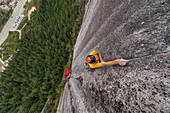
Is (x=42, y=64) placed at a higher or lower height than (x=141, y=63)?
higher

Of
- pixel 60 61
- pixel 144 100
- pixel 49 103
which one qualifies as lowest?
pixel 49 103

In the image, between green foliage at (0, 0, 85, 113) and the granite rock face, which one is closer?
the granite rock face

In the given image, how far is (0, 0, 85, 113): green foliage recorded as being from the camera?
16344 mm

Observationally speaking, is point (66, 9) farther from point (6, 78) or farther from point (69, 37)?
point (6, 78)

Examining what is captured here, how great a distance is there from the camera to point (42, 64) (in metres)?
18.4

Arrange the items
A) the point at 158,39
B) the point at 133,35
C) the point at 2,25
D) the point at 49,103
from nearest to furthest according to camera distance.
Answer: the point at 158,39, the point at 133,35, the point at 49,103, the point at 2,25

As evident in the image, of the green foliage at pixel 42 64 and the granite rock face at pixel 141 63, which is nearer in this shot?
the granite rock face at pixel 141 63

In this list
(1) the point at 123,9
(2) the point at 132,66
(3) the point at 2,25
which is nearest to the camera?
(2) the point at 132,66

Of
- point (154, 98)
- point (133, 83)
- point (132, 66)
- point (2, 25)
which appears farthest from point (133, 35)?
point (2, 25)

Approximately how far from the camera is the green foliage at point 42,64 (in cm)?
1634

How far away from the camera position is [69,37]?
61.1 feet

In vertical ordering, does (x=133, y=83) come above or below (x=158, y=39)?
below

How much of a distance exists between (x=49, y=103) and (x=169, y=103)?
17.9m

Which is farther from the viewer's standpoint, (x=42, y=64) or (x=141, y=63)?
(x=42, y=64)
